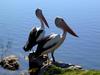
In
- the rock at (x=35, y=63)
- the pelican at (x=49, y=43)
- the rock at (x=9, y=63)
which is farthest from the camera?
the rock at (x=9, y=63)

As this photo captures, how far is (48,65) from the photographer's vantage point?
43.0 feet

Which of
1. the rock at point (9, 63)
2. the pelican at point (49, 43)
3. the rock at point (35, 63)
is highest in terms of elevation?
the pelican at point (49, 43)

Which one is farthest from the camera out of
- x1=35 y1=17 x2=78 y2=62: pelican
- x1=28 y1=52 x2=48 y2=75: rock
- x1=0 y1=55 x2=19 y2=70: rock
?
x1=0 y1=55 x2=19 y2=70: rock

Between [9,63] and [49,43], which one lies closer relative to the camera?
[49,43]

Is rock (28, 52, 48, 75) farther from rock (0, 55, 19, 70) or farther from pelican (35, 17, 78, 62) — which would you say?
rock (0, 55, 19, 70)

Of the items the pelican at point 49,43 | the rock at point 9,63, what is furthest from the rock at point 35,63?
the rock at point 9,63

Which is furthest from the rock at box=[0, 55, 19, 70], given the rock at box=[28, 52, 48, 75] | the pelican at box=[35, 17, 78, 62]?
the pelican at box=[35, 17, 78, 62]

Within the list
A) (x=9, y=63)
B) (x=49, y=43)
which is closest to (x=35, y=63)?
(x=49, y=43)

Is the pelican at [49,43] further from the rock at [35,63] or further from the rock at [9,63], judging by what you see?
the rock at [9,63]

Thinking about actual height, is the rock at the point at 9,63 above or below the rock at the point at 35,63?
below

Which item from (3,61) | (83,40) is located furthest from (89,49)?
(3,61)

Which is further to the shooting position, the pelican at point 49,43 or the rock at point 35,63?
the pelican at point 49,43

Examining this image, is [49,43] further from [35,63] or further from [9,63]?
[9,63]

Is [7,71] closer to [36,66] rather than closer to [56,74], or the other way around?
[36,66]
